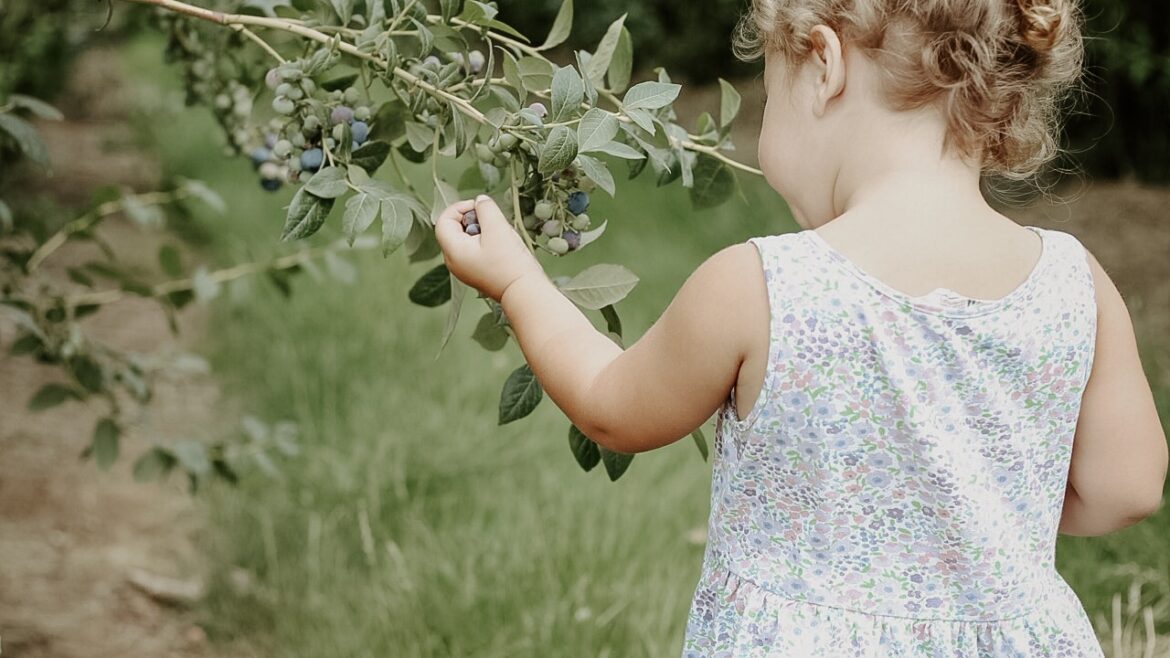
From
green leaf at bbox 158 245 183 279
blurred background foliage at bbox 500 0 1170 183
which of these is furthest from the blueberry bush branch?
blurred background foliage at bbox 500 0 1170 183

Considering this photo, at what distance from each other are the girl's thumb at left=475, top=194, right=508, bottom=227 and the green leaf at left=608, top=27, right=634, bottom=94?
0.25 m

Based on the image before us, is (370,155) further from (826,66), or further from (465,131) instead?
(826,66)

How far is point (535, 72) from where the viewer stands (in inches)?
52.9

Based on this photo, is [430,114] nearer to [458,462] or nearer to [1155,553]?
[458,462]

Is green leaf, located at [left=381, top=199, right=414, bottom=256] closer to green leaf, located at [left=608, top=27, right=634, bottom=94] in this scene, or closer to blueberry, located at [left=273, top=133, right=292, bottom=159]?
blueberry, located at [left=273, top=133, right=292, bottom=159]

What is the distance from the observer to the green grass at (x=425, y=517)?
2248 mm

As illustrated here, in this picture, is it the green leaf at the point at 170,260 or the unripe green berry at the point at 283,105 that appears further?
the green leaf at the point at 170,260

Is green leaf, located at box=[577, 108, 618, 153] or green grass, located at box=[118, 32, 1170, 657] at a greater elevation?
green leaf, located at box=[577, 108, 618, 153]

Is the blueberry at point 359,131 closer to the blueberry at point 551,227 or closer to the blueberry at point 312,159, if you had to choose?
the blueberry at point 312,159

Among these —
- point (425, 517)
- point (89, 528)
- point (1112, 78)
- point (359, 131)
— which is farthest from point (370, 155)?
point (1112, 78)

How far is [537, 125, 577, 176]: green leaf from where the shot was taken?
3.77ft

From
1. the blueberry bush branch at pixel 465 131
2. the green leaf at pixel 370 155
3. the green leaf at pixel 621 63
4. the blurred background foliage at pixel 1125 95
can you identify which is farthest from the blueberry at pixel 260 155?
the blurred background foliage at pixel 1125 95

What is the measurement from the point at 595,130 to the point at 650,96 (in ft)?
0.39

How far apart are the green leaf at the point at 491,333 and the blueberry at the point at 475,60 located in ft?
0.87
